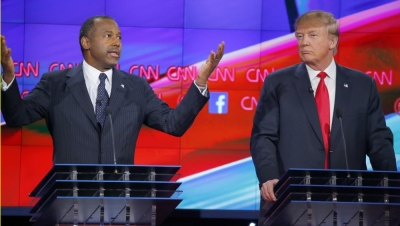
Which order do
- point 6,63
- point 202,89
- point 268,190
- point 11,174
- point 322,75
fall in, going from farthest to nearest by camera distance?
point 11,174, point 322,75, point 202,89, point 268,190, point 6,63

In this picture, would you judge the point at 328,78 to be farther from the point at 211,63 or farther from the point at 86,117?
the point at 86,117

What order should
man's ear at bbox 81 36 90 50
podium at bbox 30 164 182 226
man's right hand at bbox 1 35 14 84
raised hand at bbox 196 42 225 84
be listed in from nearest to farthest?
podium at bbox 30 164 182 226
man's right hand at bbox 1 35 14 84
raised hand at bbox 196 42 225 84
man's ear at bbox 81 36 90 50

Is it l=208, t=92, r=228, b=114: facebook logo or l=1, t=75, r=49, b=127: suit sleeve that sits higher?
l=208, t=92, r=228, b=114: facebook logo

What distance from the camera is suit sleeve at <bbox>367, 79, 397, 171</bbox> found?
177 inches

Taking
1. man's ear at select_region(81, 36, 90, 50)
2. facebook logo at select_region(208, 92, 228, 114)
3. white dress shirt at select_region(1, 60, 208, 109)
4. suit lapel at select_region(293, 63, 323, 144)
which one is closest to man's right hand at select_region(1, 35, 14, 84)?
white dress shirt at select_region(1, 60, 208, 109)

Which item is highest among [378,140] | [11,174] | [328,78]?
[328,78]

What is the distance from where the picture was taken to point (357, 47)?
733 centimetres

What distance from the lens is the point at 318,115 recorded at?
4.53 meters

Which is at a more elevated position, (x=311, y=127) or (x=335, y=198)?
(x=311, y=127)

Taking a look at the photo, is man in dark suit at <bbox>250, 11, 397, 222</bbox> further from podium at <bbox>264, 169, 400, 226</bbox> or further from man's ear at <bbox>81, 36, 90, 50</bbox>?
man's ear at <bbox>81, 36, 90, 50</bbox>

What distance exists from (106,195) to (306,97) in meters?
1.48

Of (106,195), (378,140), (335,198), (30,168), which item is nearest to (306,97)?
(378,140)

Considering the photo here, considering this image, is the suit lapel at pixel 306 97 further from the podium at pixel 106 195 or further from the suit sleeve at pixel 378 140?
the podium at pixel 106 195

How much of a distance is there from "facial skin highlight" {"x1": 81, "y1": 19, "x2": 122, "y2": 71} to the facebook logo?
2.64m
